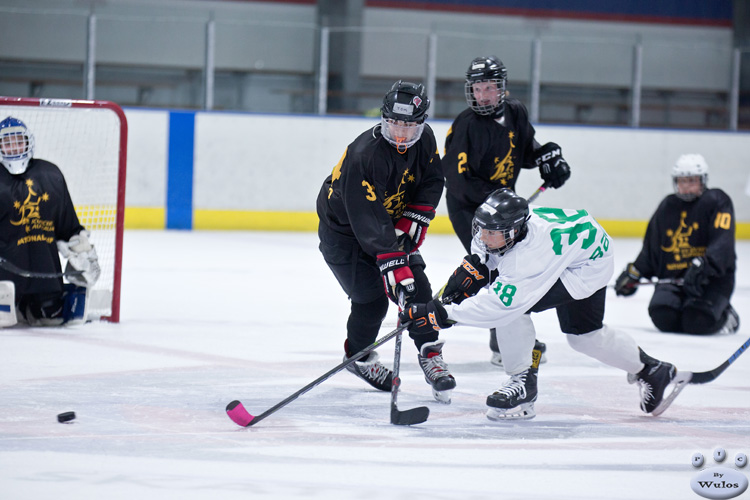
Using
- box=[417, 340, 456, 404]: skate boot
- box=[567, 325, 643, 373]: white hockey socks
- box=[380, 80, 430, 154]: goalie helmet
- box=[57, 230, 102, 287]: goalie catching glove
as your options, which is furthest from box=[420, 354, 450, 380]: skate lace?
box=[57, 230, 102, 287]: goalie catching glove

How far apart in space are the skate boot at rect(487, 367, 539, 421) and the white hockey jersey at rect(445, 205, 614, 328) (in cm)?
26

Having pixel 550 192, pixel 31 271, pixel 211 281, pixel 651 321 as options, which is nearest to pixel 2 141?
pixel 31 271

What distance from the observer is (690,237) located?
4.94 meters

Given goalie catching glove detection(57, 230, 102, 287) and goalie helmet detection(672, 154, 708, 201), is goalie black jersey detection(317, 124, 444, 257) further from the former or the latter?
goalie helmet detection(672, 154, 708, 201)

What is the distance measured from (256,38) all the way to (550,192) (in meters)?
3.67

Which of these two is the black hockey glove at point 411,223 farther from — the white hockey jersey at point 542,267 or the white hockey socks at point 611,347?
the white hockey socks at point 611,347

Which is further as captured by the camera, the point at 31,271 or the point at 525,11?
the point at 525,11

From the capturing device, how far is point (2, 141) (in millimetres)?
4430

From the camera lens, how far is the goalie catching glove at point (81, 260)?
4.50 metres

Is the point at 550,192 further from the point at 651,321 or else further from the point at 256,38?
the point at 651,321

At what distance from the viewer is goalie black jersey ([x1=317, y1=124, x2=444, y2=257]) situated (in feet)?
10.2

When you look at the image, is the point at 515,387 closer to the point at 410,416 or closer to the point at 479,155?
the point at 410,416

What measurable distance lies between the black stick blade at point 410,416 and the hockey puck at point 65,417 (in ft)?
3.16
